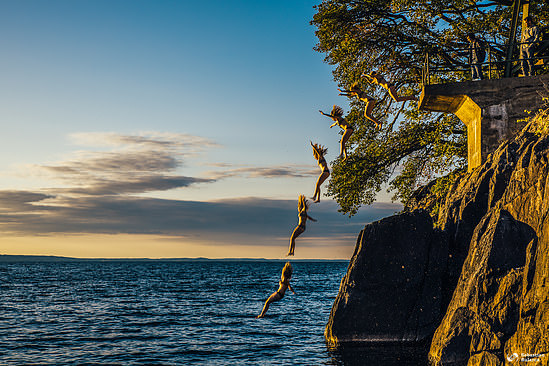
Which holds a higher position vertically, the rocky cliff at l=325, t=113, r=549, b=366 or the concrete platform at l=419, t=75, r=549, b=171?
the concrete platform at l=419, t=75, r=549, b=171

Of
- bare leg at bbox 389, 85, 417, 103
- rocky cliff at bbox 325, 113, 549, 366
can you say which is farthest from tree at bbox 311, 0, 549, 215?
bare leg at bbox 389, 85, 417, 103

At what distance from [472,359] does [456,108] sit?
11306 mm

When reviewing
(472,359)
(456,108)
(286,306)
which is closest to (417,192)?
(456,108)

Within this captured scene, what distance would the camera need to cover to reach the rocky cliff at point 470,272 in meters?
12.5

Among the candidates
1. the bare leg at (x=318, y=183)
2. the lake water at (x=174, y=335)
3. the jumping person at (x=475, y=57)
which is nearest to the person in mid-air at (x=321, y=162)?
the bare leg at (x=318, y=183)

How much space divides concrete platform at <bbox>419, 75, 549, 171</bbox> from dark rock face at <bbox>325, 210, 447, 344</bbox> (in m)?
3.86

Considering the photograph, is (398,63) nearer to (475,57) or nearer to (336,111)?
(475,57)

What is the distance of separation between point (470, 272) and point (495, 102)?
24.8 feet

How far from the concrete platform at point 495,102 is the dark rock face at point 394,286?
3864 mm

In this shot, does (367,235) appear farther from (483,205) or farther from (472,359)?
(472,359)

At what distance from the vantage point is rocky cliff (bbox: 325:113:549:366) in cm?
1251

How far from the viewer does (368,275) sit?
67.9ft

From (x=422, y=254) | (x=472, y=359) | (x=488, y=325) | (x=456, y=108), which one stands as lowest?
(x=472, y=359)

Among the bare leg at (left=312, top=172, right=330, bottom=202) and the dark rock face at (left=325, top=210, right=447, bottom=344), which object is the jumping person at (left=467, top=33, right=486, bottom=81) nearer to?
the dark rock face at (left=325, top=210, right=447, bottom=344)
